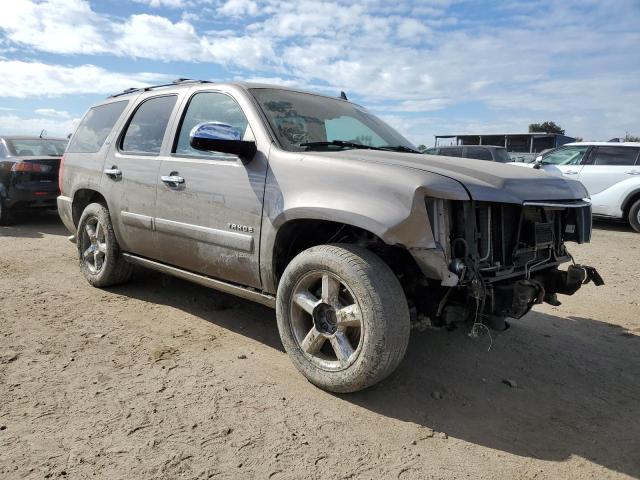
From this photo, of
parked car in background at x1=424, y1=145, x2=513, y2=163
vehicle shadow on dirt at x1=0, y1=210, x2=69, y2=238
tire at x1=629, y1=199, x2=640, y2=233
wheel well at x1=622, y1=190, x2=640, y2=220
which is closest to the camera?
vehicle shadow on dirt at x1=0, y1=210, x2=69, y2=238

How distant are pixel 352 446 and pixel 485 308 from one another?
3.63 ft

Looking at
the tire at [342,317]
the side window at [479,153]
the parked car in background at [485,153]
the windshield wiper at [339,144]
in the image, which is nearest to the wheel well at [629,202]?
the parked car in background at [485,153]

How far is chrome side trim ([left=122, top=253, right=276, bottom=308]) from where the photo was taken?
11.3ft

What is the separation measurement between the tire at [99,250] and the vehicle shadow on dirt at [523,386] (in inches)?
26.8

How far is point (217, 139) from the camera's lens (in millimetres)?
3160

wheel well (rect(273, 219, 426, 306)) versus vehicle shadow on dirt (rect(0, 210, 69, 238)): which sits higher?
wheel well (rect(273, 219, 426, 306))

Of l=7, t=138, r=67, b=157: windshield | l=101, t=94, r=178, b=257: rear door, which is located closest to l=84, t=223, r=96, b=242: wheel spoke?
l=101, t=94, r=178, b=257: rear door

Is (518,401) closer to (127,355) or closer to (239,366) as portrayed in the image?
(239,366)

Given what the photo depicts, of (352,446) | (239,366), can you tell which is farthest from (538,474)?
(239,366)

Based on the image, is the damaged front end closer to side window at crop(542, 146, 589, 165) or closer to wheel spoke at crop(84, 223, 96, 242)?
wheel spoke at crop(84, 223, 96, 242)

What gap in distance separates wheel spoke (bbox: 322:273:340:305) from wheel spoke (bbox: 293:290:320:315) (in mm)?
102

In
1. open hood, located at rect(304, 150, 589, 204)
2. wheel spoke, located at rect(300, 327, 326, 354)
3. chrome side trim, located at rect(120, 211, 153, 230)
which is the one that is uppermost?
open hood, located at rect(304, 150, 589, 204)

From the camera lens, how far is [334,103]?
4.25 metres

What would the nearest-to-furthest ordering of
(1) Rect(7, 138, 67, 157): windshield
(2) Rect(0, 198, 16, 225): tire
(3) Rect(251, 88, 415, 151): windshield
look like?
(3) Rect(251, 88, 415, 151): windshield, (2) Rect(0, 198, 16, 225): tire, (1) Rect(7, 138, 67, 157): windshield
